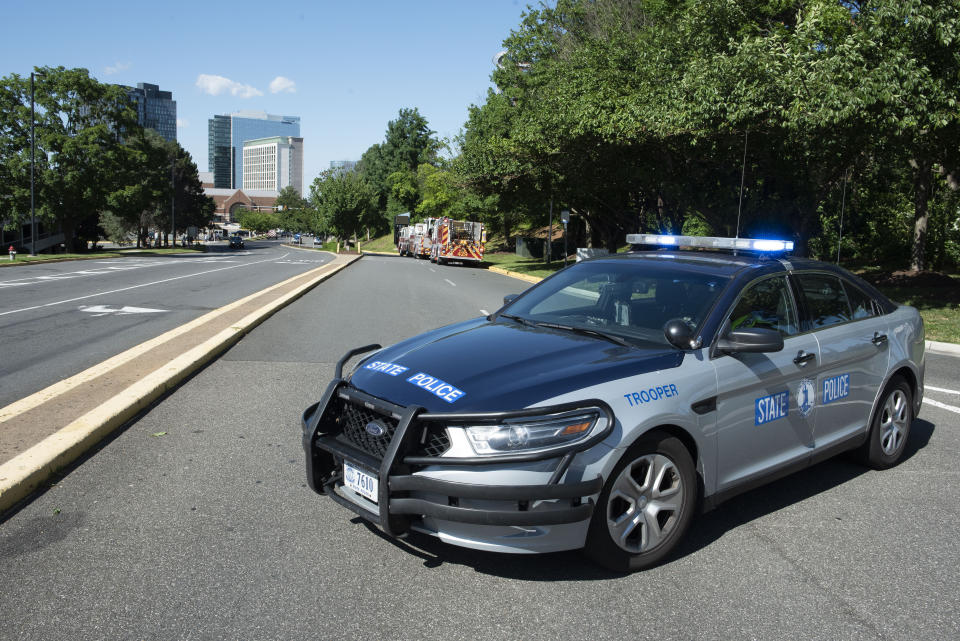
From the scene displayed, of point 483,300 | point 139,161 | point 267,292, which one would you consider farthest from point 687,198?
point 139,161

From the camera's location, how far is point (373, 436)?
3.66 metres

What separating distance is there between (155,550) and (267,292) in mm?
14442

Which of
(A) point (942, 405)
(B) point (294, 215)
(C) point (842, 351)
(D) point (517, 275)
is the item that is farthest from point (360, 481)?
(B) point (294, 215)

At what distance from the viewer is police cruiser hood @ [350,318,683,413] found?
3.47 meters

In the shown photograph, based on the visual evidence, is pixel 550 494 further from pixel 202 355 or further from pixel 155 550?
pixel 202 355

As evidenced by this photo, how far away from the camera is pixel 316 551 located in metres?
3.76

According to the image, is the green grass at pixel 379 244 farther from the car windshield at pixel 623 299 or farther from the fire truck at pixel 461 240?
the car windshield at pixel 623 299

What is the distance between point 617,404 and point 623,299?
1.38m

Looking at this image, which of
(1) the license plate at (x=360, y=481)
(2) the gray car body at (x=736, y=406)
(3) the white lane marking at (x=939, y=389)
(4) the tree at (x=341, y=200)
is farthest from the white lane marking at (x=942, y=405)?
(4) the tree at (x=341, y=200)

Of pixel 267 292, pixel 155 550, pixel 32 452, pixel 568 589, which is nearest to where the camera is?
pixel 568 589

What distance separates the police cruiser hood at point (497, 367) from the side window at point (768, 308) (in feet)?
2.12

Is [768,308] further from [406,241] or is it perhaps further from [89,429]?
[406,241]

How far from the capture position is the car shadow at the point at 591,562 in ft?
11.9

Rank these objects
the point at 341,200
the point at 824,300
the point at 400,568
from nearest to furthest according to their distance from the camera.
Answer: the point at 400,568 → the point at 824,300 → the point at 341,200
